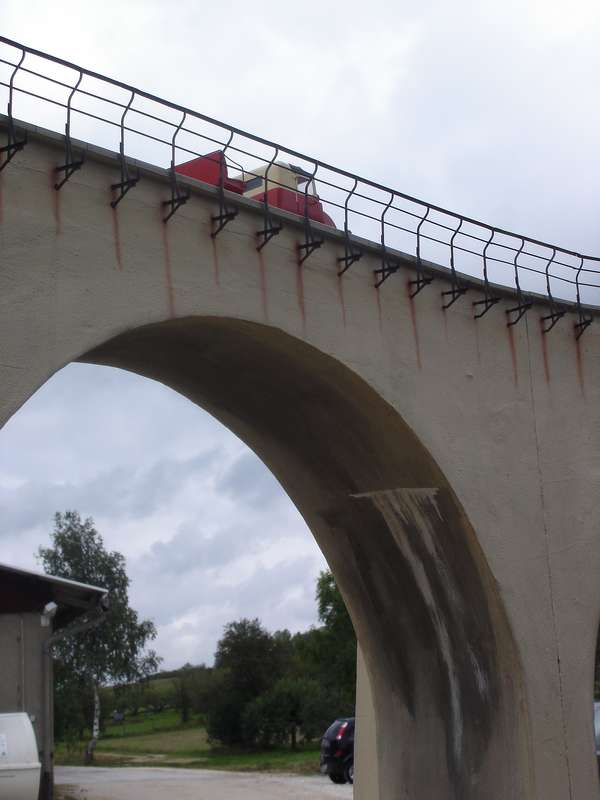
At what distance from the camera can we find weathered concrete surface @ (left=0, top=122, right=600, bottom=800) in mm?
8484

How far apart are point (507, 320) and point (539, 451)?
4.44 feet

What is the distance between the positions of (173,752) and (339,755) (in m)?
17.3

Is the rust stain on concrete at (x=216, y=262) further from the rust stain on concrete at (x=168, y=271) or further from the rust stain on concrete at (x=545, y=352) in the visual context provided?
the rust stain on concrete at (x=545, y=352)

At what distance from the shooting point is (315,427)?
10.1 metres

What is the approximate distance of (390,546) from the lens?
420 inches

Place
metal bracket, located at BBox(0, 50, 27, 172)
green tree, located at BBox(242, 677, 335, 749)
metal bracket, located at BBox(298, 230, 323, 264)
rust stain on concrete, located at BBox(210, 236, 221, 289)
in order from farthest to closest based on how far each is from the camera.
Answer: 1. green tree, located at BBox(242, 677, 335, 749)
2. metal bracket, located at BBox(298, 230, 323, 264)
3. rust stain on concrete, located at BBox(210, 236, 221, 289)
4. metal bracket, located at BBox(0, 50, 27, 172)

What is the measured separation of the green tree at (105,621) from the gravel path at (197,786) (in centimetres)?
1152

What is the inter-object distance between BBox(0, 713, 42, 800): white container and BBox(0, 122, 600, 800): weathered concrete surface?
3426mm

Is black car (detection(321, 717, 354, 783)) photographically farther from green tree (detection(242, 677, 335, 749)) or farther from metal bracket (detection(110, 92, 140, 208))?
metal bracket (detection(110, 92, 140, 208))

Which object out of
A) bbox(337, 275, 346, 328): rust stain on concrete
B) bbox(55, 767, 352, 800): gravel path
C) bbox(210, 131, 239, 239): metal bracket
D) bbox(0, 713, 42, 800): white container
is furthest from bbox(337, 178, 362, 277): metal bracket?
bbox(55, 767, 352, 800): gravel path

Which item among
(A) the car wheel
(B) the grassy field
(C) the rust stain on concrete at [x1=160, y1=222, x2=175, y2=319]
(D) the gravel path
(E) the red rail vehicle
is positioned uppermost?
(E) the red rail vehicle

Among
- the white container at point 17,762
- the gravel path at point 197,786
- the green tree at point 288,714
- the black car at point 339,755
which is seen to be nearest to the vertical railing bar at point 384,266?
the white container at point 17,762

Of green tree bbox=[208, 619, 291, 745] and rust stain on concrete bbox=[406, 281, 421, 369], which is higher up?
rust stain on concrete bbox=[406, 281, 421, 369]

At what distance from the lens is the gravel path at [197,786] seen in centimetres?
1838
